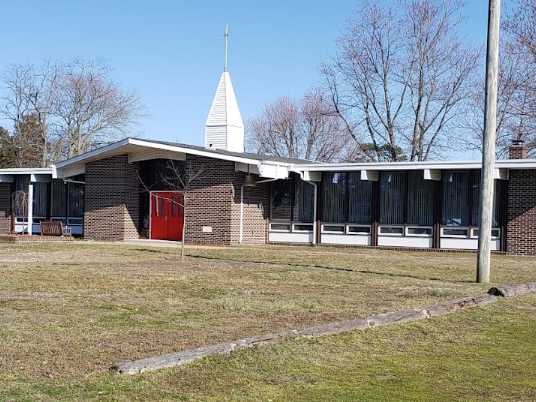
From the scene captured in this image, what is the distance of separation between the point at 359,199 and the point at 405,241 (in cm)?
225

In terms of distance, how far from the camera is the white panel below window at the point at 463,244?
23.3 meters

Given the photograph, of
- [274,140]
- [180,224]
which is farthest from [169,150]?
[274,140]

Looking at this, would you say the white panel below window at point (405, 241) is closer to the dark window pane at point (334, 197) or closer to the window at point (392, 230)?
the window at point (392, 230)

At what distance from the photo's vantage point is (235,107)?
31656 millimetres

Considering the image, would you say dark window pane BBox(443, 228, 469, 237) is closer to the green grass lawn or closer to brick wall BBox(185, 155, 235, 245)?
brick wall BBox(185, 155, 235, 245)

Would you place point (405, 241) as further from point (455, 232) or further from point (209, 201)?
point (209, 201)

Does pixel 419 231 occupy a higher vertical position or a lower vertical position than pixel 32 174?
lower

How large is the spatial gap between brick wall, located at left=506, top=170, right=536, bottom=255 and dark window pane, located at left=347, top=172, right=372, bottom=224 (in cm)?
485

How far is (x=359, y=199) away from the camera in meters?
25.8

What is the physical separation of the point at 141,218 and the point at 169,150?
11.7ft

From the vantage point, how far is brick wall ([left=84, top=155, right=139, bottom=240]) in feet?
90.6

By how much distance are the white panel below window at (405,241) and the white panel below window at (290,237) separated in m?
2.82

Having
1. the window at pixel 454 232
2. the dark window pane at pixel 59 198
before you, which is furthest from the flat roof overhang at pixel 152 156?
the window at pixel 454 232

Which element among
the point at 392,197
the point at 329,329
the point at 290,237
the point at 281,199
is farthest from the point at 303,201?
the point at 329,329
